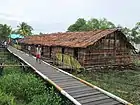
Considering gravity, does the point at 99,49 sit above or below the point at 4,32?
below

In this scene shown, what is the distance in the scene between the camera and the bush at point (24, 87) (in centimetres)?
1507

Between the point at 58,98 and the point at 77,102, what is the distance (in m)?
1.86

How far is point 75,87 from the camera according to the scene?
46.5 ft

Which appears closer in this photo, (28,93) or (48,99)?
(48,99)

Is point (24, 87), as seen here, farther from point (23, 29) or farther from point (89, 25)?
point (23, 29)

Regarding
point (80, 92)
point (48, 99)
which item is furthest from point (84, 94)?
point (48, 99)

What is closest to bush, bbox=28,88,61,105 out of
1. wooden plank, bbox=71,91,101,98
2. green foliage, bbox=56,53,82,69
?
wooden plank, bbox=71,91,101,98

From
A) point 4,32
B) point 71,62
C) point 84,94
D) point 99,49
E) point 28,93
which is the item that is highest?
point 4,32

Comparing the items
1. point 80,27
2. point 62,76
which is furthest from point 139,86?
point 80,27

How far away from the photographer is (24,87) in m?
15.6

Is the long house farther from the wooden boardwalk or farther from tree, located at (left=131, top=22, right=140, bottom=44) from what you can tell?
tree, located at (left=131, top=22, right=140, bottom=44)

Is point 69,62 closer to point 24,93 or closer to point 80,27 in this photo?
point 24,93

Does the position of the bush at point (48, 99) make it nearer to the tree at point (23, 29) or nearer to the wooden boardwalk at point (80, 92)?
the wooden boardwalk at point (80, 92)

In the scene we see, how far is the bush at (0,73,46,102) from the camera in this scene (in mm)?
15070
